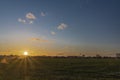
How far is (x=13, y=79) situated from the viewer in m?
38.0

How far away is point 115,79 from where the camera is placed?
131 feet

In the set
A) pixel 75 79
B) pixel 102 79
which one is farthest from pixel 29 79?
pixel 102 79

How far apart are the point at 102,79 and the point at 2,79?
47.4ft

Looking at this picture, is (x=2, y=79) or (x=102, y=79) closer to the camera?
(x=2, y=79)

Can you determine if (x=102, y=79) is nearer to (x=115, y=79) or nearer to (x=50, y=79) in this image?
(x=115, y=79)

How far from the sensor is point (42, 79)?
1513 inches

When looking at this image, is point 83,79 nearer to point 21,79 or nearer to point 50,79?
point 50,79

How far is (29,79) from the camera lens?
3866 cm

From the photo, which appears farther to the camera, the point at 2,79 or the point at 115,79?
the point at 115,79

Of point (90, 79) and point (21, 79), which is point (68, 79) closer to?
point (90, 79)

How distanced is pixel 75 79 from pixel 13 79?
8908 millimetres

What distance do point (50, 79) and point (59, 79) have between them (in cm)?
129

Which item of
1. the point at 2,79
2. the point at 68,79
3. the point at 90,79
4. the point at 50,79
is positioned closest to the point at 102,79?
the point at 90,79

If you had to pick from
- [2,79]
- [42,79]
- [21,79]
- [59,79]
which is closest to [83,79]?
[59,79]
